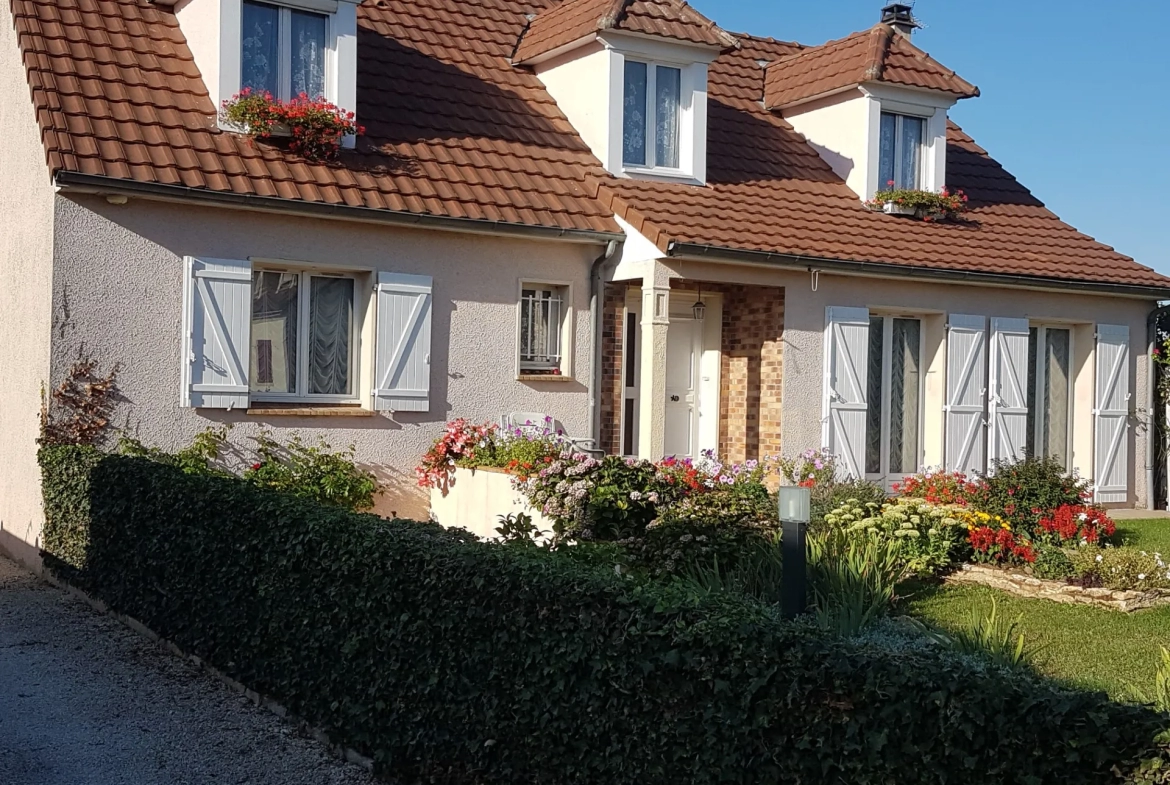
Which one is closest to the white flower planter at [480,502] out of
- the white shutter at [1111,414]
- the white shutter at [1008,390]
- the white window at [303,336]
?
the white window at [303,336]

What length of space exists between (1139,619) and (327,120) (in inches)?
329

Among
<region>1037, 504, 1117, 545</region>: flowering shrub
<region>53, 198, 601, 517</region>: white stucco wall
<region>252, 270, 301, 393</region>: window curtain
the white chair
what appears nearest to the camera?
<region>53, 198, 601, 517</region>: white stucco wall

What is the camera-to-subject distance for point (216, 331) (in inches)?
431

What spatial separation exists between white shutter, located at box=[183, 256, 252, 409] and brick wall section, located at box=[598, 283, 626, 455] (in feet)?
13.6

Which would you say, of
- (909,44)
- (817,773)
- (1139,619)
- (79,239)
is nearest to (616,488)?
(1139,619)

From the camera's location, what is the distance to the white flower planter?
10.6 m

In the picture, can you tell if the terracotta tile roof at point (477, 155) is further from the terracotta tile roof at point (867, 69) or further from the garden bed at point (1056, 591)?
the garden bed at point (1056, 591)

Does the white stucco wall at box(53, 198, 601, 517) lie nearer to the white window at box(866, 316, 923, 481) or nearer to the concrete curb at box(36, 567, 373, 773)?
the concrete curb at box(36, 567, 373, 773)

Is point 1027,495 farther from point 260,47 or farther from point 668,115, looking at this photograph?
point 260,47

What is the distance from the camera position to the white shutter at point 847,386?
1375cm

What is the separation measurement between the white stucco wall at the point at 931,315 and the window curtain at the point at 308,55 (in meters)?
4.05

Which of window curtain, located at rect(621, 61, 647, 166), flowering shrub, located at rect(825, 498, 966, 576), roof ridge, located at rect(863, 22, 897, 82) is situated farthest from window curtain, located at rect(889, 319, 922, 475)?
flowering shrub, located at rect(825, 498, 966, 576)

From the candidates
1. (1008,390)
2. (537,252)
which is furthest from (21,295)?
(1008,390)

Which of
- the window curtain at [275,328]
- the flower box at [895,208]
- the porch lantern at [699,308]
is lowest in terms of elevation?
the window curtain at [275,328]
